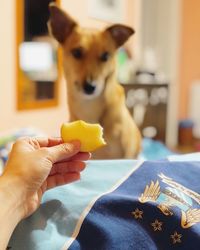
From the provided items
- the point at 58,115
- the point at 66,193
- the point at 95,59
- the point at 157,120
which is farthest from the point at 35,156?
the point at 157,120

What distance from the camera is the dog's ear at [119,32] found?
1274 mm

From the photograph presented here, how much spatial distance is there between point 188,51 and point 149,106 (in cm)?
178

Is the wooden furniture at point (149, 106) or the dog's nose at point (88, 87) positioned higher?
the dog's nose at point (88, 87)

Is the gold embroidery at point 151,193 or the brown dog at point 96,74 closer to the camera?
the gold embroidery at point 151,193

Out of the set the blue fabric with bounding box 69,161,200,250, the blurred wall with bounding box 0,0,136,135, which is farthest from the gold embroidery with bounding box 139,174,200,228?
the blurred wall with bounding box 0,0,136,135

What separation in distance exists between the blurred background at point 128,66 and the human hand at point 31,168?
1.38 meters

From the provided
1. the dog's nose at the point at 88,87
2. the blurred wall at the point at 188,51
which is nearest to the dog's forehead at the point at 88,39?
the dog's nose at the point at 88,87

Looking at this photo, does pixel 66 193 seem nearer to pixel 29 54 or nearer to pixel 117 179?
pixel 117 179

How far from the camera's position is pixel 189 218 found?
0.57 metres

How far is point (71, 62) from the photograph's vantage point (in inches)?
53.5

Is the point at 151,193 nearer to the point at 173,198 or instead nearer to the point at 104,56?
the point at 173,198

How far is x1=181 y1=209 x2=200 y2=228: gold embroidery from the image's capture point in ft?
1.82

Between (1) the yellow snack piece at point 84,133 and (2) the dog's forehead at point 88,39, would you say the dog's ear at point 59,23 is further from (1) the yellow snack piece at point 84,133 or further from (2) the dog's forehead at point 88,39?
(1) the yellow snack piece at point 84,133

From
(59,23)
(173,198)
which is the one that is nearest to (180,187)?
(173,198)
